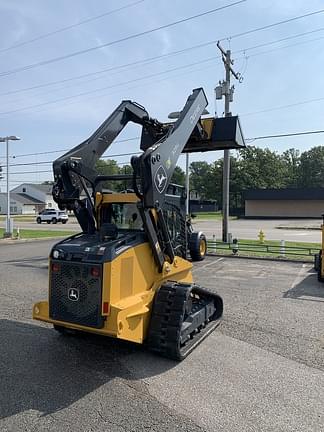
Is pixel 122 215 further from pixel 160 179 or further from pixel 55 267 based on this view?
pixel 55 267

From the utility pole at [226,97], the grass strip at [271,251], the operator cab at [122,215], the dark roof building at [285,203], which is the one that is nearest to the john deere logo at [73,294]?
the operator cab at [122,215]

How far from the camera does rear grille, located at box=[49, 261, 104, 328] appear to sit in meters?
5.07

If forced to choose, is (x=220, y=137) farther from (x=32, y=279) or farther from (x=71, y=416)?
(x=32, y=279)

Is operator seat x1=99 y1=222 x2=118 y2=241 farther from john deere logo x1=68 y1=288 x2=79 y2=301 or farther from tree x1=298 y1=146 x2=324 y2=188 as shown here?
tree x1=298 y1=146 x2=324 y2=188

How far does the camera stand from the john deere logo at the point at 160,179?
543 centimetres

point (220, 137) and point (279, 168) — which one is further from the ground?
point (279, 168)

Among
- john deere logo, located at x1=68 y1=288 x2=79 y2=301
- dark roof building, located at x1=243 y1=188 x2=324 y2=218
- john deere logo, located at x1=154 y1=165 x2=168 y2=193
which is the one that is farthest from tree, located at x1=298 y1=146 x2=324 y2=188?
john deere logo, located at x1=68 y1=288 x2=79 y2=301

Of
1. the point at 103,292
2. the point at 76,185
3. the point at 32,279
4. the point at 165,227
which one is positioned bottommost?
the point at 32,279

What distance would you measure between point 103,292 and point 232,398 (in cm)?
189

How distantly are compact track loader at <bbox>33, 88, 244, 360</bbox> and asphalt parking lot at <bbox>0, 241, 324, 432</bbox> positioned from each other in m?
0.45

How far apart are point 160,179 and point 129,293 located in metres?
1.57

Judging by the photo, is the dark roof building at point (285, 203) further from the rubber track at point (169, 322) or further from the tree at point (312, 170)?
the rubber track at point (169, 322)

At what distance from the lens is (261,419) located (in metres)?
4.01

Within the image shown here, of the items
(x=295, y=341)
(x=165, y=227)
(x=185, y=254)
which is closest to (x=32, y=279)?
(x=185, y=254)
